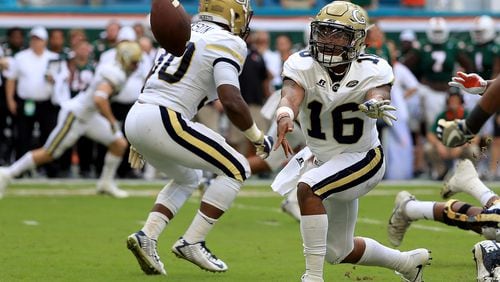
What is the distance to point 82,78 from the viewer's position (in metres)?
14.6

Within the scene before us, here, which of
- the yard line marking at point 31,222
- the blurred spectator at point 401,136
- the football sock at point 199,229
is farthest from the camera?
the blurred spectator at point 401,136

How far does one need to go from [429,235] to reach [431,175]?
6.94 metres

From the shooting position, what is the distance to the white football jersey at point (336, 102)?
586cm

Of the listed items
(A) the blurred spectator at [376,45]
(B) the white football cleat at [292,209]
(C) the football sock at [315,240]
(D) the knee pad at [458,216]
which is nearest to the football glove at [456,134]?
(C) the football sock at [315,240]

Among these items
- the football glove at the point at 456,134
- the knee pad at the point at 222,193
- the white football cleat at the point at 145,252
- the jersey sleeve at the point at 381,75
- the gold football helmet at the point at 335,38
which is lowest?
the white football cleat at the point at 145,252

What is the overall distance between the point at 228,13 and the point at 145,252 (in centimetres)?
161

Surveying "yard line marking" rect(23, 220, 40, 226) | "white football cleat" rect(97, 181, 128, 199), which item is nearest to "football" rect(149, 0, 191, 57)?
"yard line marking" rect(23, 220, 40, 226)

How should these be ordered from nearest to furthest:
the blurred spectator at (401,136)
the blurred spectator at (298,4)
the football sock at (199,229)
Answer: the football sock at (199,229) < the blurred spectator at (401,136) < the blurred spectator at (298,4)

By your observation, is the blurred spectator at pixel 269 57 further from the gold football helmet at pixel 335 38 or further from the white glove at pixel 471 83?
the gold football helmet at pixel 335 38

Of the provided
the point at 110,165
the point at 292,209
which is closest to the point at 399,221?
the point at 292,209

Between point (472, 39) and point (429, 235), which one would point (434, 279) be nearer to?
point (429, 235)

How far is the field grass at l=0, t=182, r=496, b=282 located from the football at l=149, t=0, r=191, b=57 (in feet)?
4.49

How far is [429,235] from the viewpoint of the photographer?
353 inches

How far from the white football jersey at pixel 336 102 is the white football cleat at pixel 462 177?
1.68m
